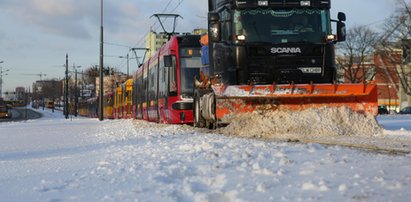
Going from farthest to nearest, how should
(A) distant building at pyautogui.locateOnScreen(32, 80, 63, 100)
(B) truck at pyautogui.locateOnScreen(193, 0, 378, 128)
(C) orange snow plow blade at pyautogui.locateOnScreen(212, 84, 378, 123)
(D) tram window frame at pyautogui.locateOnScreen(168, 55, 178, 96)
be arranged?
1. (A) distant building at pyautogui.locateOnScreen(32, 80, 63, 100)
2. (D) tram window frame at pyautogui.locateOnScreen(168, 55, 178, 96)
3. (B) truck at pyautogui.locateOnScreen(193, 0, 378, 128)
4. (C) orange snow plow blade at pyautogui.locateOnScreen(212, 84, 378, 123)

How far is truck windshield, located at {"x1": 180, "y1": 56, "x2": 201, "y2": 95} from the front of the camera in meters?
18.5

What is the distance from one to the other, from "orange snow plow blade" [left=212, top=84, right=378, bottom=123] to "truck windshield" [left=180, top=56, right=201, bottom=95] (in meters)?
6.04

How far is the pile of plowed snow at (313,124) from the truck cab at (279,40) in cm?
105

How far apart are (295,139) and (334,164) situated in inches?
156

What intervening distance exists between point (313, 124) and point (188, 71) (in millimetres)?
7968

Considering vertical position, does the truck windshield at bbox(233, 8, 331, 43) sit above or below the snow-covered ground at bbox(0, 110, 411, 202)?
above

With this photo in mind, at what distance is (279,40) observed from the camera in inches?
492

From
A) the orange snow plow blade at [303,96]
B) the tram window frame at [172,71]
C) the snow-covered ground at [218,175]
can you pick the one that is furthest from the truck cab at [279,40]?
the tram window frame at [172,71]

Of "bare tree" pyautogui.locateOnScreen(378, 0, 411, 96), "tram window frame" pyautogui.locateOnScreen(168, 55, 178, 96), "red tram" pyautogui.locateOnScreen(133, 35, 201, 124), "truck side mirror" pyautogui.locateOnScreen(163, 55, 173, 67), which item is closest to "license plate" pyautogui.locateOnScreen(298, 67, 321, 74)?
"red tram" pyautogui.locateOnScreen(133, 35, 201, 124)

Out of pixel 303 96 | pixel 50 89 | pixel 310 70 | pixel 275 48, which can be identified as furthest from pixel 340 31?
pixel 50 89

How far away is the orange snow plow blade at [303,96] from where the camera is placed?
11797 millimetres

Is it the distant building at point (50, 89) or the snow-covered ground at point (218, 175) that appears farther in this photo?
the distant building at point (50, 89)

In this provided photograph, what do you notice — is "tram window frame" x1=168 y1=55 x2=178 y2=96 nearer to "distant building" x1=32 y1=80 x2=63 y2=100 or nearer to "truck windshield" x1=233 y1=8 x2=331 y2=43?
"truck windshield" x1=233 y1=8 x2=331 y2=43

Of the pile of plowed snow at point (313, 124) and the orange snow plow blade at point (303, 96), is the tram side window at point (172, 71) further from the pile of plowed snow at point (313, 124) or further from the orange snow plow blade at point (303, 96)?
the pile of plowed snow at point (313, 124)
